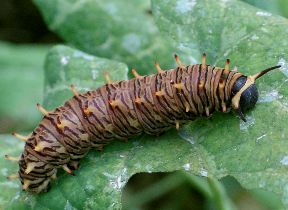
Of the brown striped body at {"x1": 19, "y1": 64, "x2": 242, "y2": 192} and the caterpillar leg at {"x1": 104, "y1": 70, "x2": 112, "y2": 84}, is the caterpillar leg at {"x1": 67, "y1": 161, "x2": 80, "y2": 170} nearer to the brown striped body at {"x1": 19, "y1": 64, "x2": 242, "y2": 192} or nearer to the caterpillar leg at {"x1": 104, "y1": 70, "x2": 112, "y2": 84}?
the brown striped body at {"x1": 19, "y1": 64, "x2": 242, "y2": 192}

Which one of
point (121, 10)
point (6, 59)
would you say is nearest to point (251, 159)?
point (121, 10)

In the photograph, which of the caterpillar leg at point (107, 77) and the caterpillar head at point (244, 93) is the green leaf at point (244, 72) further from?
the caterpillar leg at point (107, 77)

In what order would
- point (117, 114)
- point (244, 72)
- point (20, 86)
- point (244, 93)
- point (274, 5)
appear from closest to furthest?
point (244, 93)
point (244, 72)
point (117, 114)
point (274, 5)
point (20, 86)

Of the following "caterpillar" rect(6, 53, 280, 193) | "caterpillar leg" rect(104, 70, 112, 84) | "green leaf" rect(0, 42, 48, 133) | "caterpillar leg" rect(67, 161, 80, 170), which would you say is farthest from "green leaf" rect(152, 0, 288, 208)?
"green leaf" rect(0, 42, 48, 133)

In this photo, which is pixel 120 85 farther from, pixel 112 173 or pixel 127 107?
pixel 112 173

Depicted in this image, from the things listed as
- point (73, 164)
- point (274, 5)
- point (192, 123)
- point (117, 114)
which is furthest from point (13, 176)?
point (274, 5)

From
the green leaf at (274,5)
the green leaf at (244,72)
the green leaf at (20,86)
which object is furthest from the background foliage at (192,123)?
the green leaf at (20,86)

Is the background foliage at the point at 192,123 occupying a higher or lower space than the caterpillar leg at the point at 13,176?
higher

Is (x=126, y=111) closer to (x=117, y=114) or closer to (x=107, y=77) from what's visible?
(x=117, y=114)
